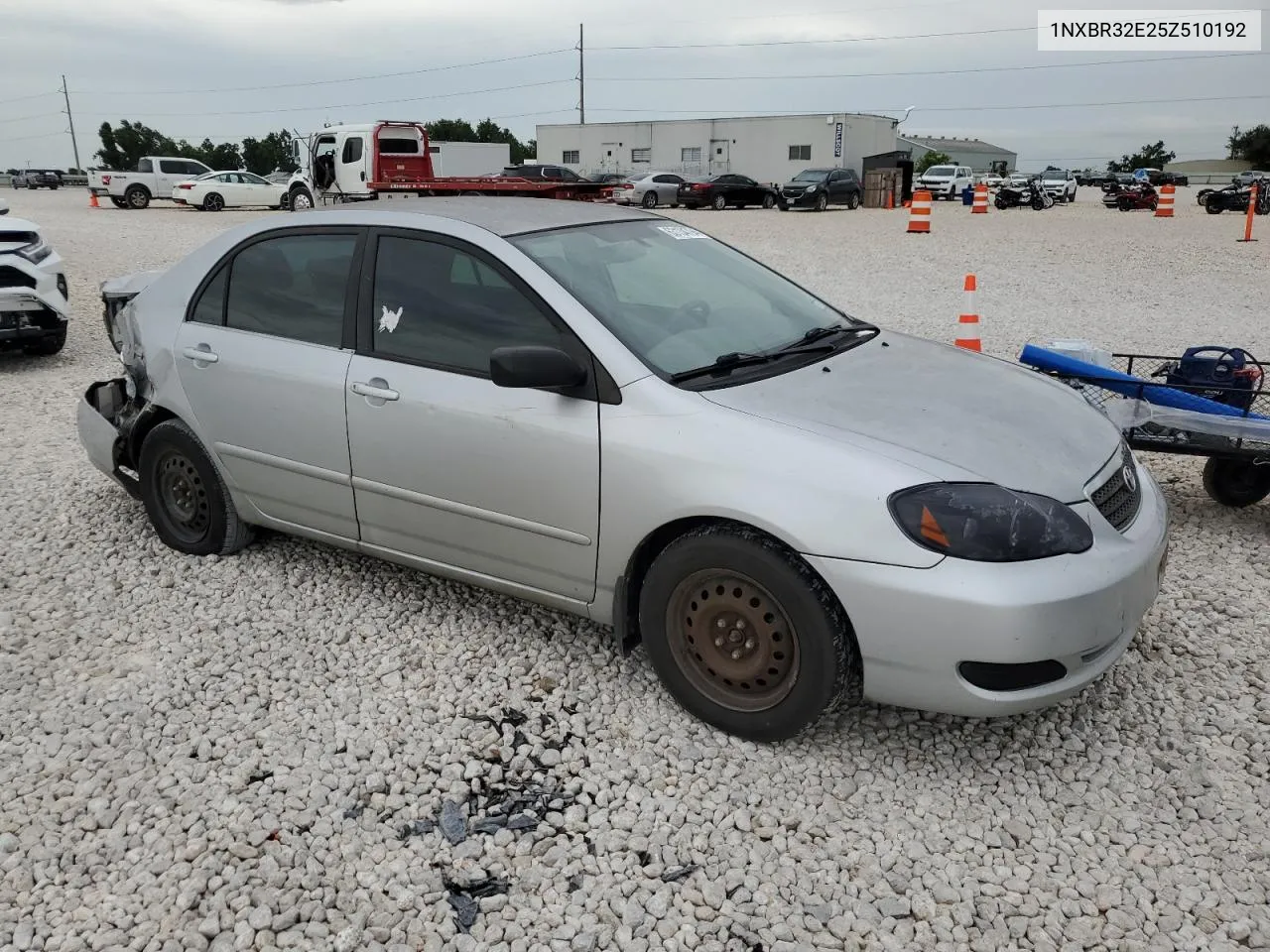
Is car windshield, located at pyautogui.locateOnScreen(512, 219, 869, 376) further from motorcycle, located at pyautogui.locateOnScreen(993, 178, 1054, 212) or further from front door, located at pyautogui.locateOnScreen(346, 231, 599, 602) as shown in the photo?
motorcycle, located at pyautogui.locateOnScreen(993, 178, 1054, 212)

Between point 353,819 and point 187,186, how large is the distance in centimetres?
3145

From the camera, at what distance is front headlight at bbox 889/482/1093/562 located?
107 inches

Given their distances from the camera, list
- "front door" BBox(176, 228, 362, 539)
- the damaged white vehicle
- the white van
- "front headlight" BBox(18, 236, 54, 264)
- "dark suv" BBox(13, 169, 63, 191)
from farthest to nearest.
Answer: "dark suv" BBox(13, 169, 63, 191), the white van, "front headlight" BBox(18, 236, 54, 264), the damaged white vehicle, "front door" BBox(176, 228, 362, 539)

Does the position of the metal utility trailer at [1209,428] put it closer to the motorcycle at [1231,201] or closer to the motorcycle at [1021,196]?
the motorcycle at [1231,201]

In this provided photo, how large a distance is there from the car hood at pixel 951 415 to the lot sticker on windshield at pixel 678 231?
0.94m

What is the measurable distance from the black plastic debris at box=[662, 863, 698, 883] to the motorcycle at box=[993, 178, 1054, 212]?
115 ft

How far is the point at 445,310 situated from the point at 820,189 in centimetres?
2959

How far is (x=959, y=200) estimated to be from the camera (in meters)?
41.8

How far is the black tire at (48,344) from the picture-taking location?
884cm

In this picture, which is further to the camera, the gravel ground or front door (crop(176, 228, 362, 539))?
front door (crop(176, 228, 362, 539))

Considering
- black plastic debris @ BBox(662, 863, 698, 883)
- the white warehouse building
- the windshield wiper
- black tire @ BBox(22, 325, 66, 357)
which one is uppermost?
the white warehouse building

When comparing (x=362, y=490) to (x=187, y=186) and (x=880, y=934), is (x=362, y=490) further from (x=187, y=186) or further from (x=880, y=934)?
(x=187, y=186)

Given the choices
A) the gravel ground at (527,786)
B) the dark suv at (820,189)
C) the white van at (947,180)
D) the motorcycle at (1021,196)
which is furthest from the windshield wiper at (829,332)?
the white van at (947,180)

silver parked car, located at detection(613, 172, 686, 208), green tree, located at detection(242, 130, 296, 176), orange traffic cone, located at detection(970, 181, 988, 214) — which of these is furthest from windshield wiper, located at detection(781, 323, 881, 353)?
green tree, located at detection(242, 130, 296, 176)
